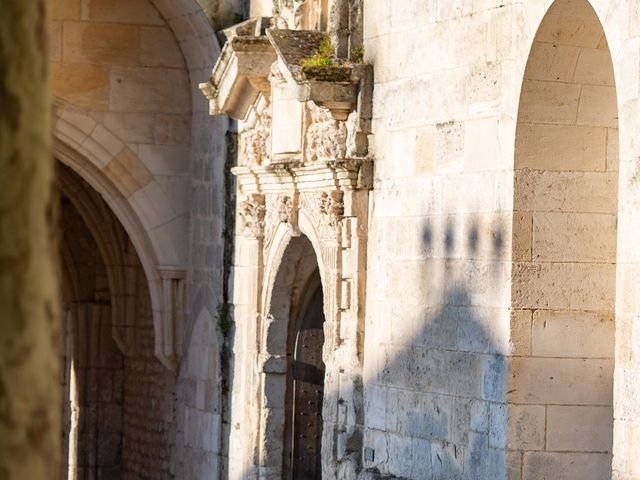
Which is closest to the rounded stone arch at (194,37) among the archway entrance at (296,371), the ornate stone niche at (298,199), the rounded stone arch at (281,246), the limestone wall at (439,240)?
the ornate stone niche at (298,199)

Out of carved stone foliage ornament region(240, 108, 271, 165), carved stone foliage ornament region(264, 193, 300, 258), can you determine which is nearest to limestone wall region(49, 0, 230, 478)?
carved stone foliage ornament region(240, 108, 271, 165)

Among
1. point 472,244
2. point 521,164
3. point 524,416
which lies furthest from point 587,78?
point 524,416

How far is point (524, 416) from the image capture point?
6473mm

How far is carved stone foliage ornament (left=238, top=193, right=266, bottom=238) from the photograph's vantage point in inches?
383

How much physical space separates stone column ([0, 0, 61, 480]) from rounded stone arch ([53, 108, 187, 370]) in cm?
943

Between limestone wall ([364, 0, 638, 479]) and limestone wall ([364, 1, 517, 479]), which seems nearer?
limestone wall ([364, 0, 638, 479])

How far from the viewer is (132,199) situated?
1105cm

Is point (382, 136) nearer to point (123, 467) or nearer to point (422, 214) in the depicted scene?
point (422, 214)

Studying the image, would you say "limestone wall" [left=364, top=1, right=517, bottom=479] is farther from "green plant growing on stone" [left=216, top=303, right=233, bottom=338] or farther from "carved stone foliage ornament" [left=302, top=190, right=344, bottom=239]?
"green plant growing on stone" [left=216, top=303, right=233, bottom=338]

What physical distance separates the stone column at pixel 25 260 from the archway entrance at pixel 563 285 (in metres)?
4.97

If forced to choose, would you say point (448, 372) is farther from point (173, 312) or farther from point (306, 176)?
point (173, 312)

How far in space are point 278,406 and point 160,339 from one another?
170cm

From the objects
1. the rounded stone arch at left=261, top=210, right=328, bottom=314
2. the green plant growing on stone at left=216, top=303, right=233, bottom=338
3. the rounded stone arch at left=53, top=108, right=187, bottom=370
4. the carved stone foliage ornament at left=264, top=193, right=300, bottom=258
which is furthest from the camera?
the rounded stone arch at left=53, top=108, right=187, bottom=370

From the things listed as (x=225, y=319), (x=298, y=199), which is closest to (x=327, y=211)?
(x=298, y=199)
